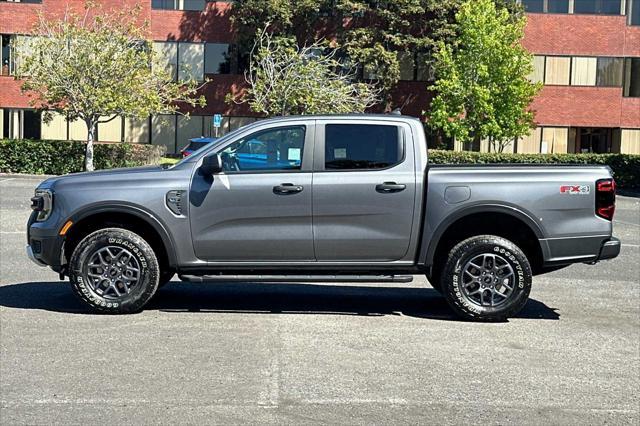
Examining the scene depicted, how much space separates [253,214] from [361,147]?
1.25 metres

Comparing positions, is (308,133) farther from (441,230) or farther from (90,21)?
(90,21)

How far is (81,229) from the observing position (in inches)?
347

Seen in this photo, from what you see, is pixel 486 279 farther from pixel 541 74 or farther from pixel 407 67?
pixel 541 74

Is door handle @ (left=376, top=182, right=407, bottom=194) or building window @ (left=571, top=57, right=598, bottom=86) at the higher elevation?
building window @ (left=571, top=57, right=598, bottom=86)

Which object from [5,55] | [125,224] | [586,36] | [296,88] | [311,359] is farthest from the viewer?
[586,36]

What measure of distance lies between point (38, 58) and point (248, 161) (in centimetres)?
2853

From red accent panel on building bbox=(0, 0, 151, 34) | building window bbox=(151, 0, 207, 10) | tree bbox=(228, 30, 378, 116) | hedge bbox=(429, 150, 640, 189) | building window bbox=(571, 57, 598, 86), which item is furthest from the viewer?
building window bbox=(151, 0, 207, 10)

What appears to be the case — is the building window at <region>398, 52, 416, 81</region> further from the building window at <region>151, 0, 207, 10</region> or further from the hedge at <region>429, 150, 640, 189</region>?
the building window at <region>151, 0, 207, 10</region>

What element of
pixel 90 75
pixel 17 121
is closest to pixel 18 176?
pixel 90 75

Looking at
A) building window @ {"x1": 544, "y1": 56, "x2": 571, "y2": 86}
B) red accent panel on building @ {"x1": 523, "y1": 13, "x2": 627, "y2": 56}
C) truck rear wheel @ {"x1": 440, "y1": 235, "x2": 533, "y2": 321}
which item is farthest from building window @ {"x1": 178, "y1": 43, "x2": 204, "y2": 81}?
truck rear wheel @ {"x1": 440, "y1": 235, "x2": 533, "y2": 321}

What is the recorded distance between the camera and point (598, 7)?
154 ft

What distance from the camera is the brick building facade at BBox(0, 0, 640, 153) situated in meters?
47.0

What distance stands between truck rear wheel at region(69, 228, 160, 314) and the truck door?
524 millimetres

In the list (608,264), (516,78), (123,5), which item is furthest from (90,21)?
(608,264)
